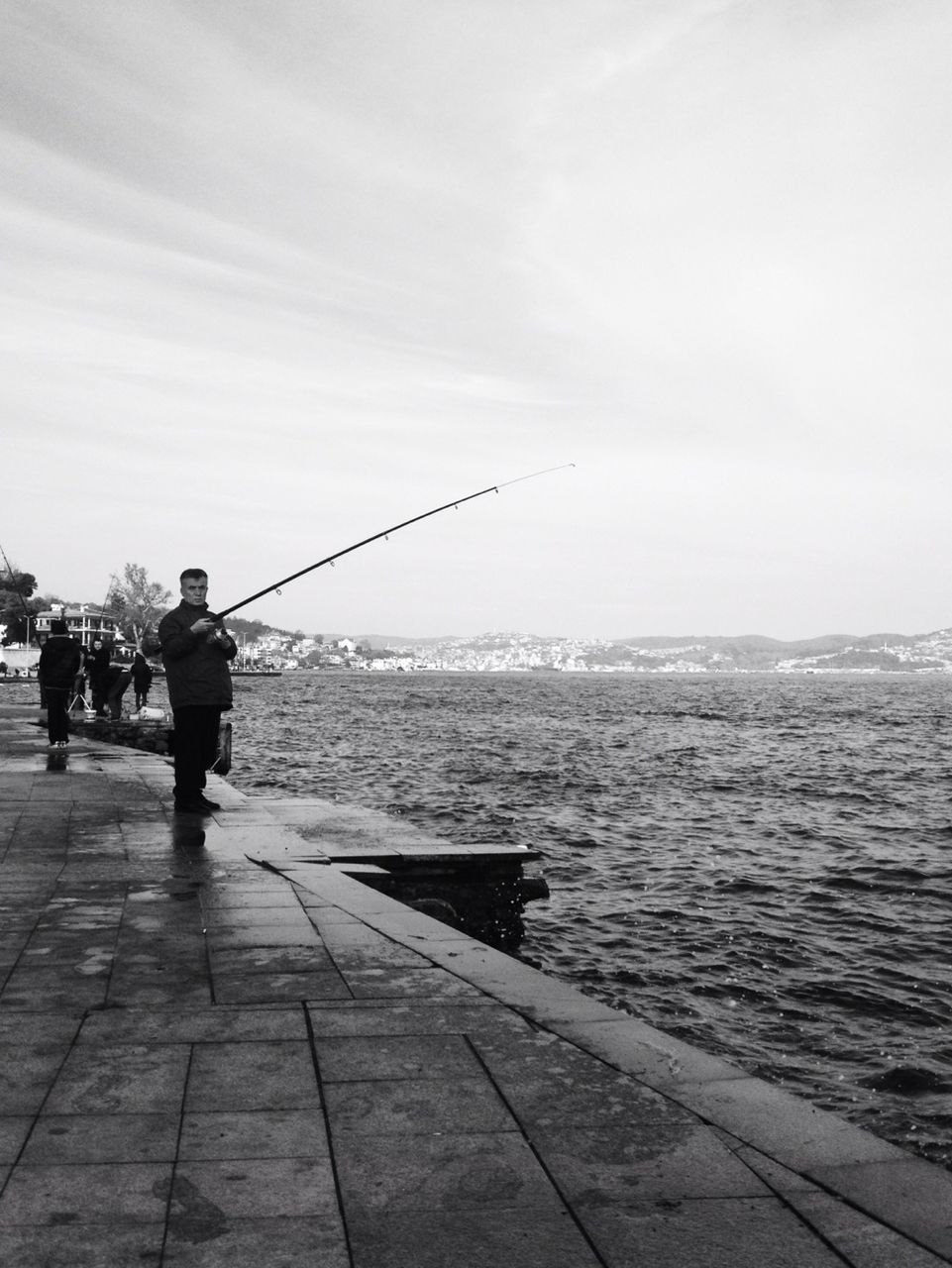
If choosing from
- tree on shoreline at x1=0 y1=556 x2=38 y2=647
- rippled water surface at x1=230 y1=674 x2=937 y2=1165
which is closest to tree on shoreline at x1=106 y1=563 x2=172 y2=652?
tree on shoreline at x1=0 y1=556 x2=38 y2=647

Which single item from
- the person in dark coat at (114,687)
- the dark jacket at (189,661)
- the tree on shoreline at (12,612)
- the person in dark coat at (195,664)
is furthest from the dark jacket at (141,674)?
the tree on shoreline at (12,612)

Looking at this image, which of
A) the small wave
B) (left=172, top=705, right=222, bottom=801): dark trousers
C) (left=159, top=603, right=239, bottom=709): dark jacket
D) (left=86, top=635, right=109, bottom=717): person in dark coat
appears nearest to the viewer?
the small wave

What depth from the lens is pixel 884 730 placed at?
164ft

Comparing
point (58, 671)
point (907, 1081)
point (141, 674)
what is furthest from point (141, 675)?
point (907, 1081)

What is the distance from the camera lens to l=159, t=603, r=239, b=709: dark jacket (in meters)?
8.97

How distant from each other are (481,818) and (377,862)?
10.2 metres

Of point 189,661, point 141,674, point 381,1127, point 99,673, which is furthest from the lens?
point 141,674

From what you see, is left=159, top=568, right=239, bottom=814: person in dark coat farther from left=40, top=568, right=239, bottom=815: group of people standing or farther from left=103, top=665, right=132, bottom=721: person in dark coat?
left=103, top=665, right=132, bottom=721: person in dark coat

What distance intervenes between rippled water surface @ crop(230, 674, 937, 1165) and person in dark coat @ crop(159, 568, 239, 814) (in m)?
3.26

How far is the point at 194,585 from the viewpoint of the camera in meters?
9.16

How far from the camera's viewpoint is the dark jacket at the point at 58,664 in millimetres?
15281

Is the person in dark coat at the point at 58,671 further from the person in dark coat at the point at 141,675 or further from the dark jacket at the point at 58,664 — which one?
the person in dark coat at the point at 141,675

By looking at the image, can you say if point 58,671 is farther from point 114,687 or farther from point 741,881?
point 741,881

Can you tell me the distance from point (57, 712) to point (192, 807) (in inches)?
273
